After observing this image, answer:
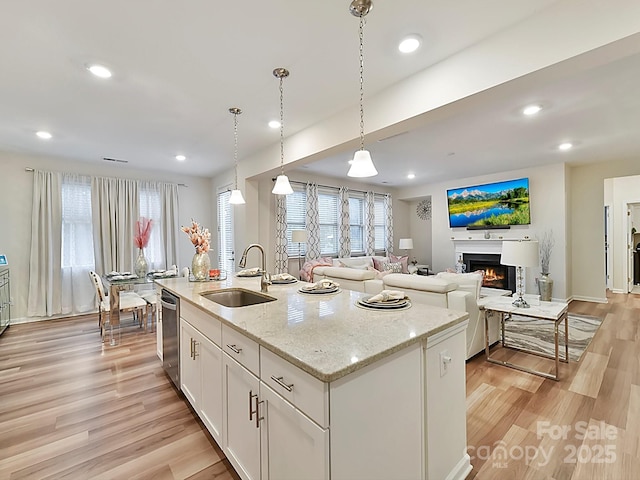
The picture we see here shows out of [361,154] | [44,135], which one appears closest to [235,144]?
[44,135]

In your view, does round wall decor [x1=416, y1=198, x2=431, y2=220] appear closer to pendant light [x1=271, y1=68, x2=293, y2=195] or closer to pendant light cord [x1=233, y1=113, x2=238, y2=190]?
pendant light cord [x1=233, y1=113, x2=238, y2=190]

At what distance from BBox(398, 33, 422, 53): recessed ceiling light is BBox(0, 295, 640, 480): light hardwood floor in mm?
2702

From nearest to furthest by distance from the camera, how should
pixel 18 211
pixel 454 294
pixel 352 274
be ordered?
pixel 454 294
pixel 352 274
pixel 18 211

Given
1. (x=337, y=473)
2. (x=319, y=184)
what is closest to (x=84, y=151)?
(x=319, y=184)

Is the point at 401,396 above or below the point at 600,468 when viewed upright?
above

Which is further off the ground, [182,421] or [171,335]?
[171,335]

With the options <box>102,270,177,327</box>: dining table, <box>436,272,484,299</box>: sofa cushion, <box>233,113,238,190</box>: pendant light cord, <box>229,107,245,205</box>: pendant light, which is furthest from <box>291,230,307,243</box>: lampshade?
<box>436,272,484,299</box>: sofa cushion

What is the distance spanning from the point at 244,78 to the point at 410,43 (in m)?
1.37

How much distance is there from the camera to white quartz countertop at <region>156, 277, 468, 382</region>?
3.54ft

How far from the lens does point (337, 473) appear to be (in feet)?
3.32

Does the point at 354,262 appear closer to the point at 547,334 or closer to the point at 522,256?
the point at 547,334

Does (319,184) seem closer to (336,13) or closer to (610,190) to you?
(336,13)

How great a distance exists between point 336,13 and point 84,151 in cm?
455

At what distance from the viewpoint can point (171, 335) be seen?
2553 millimetres
